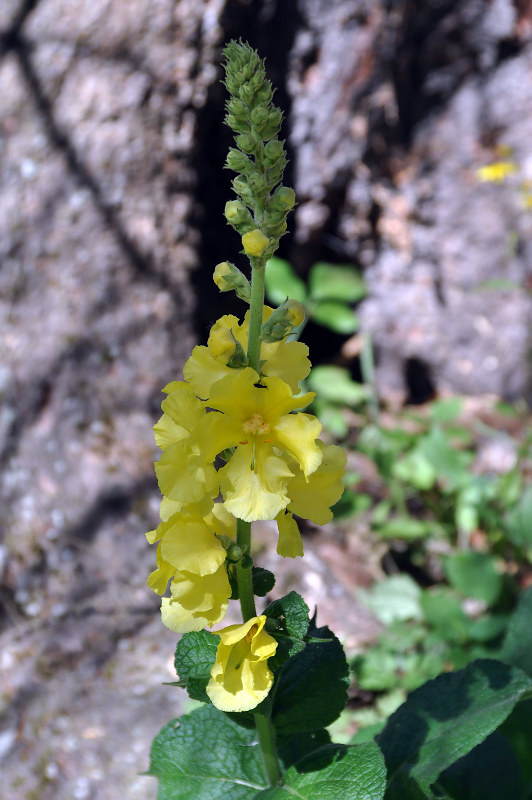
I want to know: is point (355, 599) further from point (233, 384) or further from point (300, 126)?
point (300, 126)

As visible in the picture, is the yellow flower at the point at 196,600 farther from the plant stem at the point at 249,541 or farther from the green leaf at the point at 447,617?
the green leaf at the point at 447,617

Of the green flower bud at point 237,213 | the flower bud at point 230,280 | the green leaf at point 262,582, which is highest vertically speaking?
the green flower bud at point 237,213

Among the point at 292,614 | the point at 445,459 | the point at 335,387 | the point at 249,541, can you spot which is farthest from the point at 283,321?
the point at 335,387

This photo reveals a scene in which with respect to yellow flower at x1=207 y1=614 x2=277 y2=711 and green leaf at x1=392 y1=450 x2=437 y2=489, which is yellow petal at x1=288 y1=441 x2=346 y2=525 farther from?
green leaf at x1=392 y1=450 x2=437 y2=489

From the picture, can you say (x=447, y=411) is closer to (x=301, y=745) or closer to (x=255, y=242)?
(x=301, y=745)

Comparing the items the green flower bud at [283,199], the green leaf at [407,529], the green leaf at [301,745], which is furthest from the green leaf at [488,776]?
A: the green leaf at [407,529]

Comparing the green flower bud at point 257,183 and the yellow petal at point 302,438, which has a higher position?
the green flower bud at point 257,183
